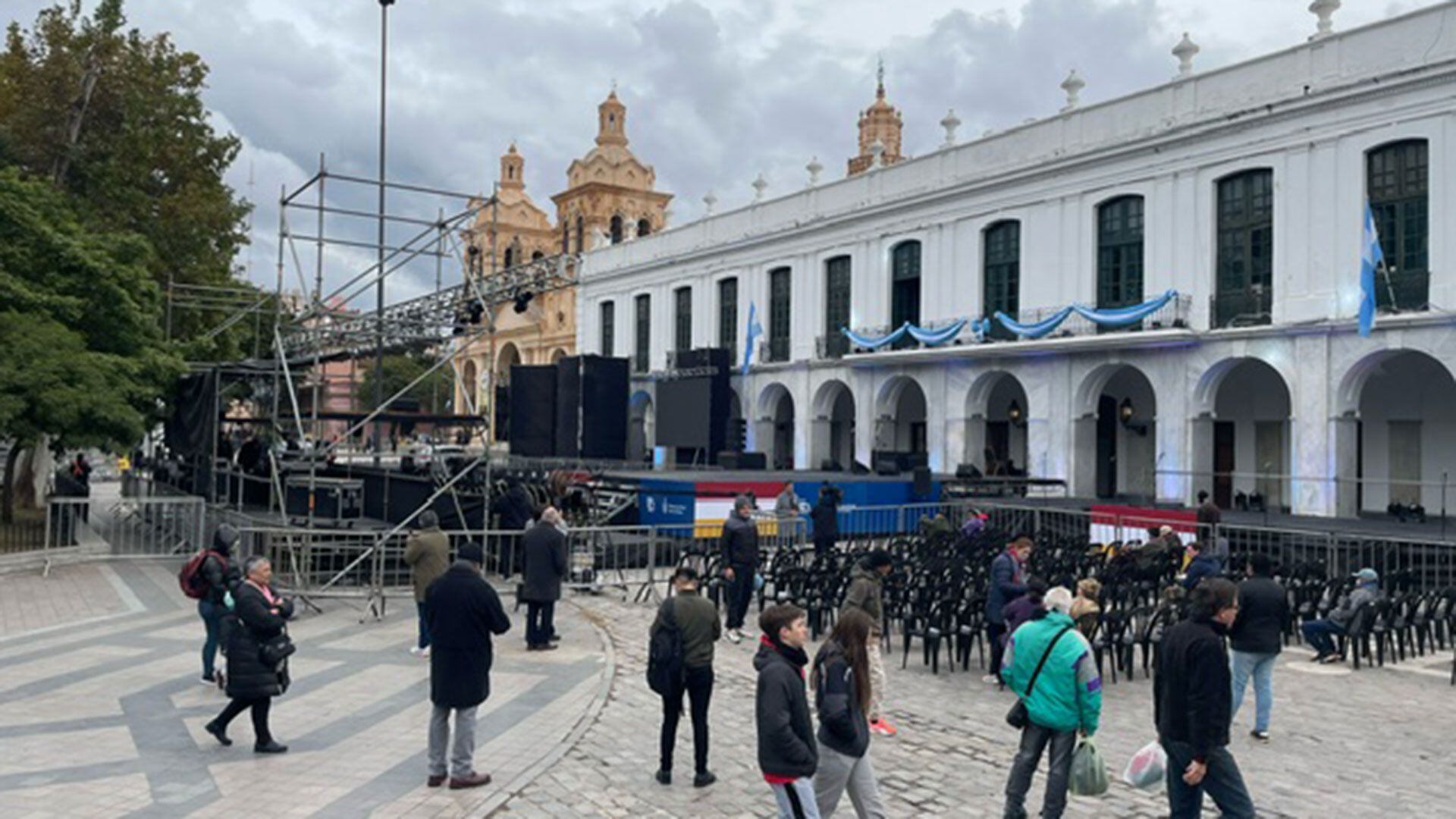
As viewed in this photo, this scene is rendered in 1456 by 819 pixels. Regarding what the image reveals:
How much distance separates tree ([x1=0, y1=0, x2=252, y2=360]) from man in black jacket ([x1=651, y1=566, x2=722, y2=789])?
68.7 ft

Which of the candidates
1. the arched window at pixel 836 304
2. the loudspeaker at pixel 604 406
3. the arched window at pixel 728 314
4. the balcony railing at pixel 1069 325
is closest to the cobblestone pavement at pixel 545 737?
the balcony railing at pixel 1069 325

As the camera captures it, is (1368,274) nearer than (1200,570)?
No

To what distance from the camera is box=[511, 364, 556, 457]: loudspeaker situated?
34656mm

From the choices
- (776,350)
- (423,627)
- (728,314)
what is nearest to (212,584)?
(423,627)

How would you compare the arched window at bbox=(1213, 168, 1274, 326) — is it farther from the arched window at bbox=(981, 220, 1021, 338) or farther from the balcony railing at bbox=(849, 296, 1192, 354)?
the arched window at bbox=(981, 220, 1021, 338)

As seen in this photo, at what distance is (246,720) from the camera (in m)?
8.62

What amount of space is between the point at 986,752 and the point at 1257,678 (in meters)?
2.26

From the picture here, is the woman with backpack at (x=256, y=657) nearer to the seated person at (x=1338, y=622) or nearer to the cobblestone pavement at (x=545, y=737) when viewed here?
the cobblestone pavement at (x=545, y=737)

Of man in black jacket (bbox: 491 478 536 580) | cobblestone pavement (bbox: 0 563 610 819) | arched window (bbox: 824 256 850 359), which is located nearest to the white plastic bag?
cobblestone pavement (bbox: 0 563 610 819)

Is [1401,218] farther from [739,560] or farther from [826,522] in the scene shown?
[739,560]

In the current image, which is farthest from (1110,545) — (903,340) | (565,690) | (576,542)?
(903,340)

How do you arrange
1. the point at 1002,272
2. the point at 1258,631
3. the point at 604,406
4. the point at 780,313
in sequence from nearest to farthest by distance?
1. the point at 1258,631
2. the point at 1002,272
3. the point at 604,406
4. the point at 780,313

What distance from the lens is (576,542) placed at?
16.2m

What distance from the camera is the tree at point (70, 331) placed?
1745 cm
